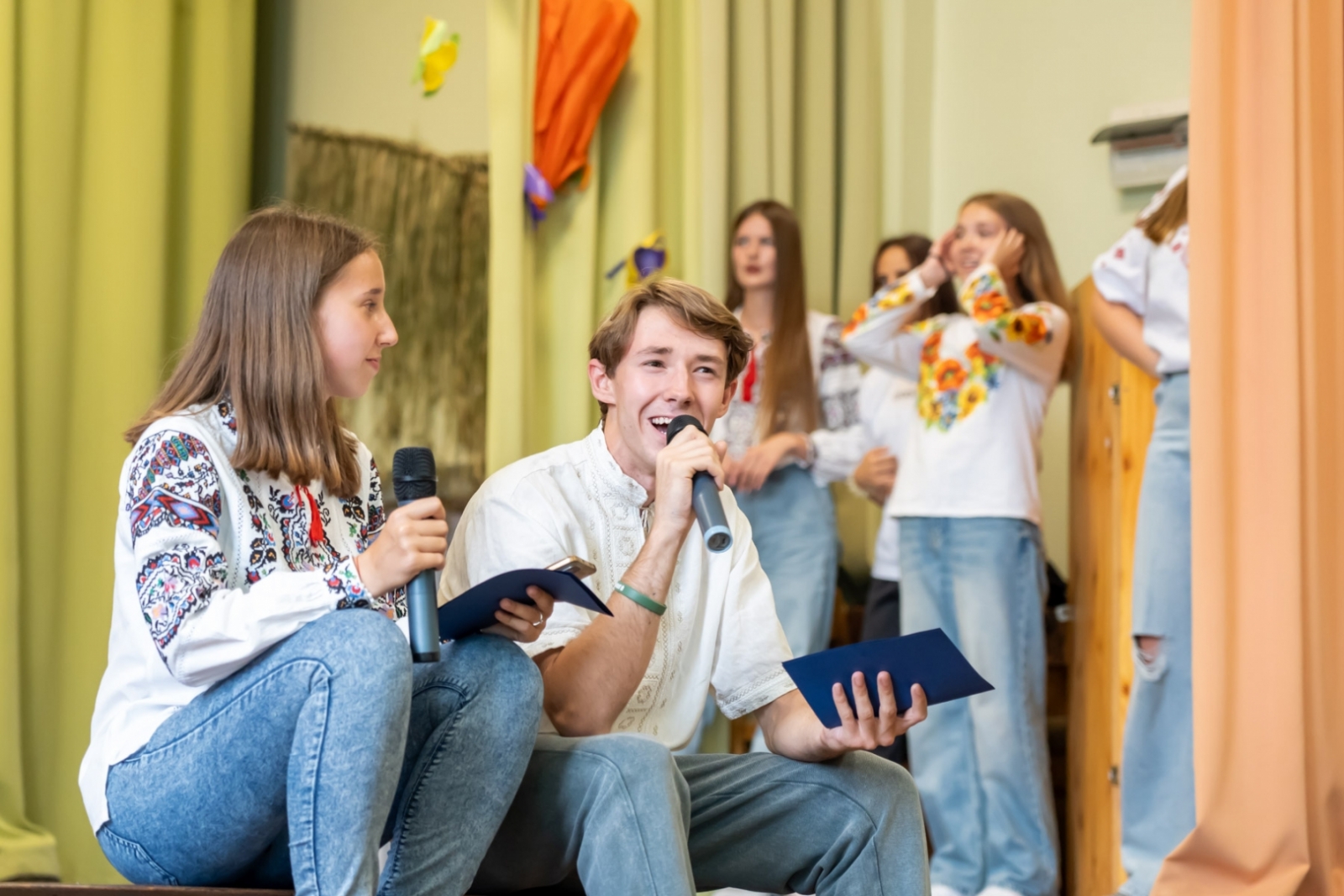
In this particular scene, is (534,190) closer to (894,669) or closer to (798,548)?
(798,548)

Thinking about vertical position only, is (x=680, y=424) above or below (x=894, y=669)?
above

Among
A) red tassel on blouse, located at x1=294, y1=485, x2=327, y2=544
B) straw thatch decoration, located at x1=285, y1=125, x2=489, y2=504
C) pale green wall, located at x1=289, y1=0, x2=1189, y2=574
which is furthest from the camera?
pale green wall, located at x1=289, y1=0, x2=1189, y2=574

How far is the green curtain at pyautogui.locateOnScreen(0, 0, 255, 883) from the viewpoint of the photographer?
2.14 meters

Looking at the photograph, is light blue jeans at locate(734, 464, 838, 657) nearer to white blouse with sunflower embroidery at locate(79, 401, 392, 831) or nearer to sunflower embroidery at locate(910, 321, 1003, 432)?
sunflower embroidery at locate(910, 321, 1003, 432)

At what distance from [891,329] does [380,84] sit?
1404 mm

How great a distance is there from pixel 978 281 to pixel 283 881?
1732 mm

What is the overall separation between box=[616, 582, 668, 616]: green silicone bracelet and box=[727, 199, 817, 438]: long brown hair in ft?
4.57

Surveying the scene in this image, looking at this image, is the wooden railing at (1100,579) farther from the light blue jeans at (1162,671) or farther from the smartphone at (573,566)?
the smartphone at (573,566)

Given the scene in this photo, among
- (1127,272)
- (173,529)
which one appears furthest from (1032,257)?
(173,529)

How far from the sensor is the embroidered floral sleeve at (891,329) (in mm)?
2586

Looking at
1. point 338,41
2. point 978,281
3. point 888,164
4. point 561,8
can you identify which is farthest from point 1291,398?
point 338,41

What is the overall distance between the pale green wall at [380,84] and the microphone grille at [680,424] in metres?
1.86

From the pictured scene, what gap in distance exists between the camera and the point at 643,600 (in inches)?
48.7

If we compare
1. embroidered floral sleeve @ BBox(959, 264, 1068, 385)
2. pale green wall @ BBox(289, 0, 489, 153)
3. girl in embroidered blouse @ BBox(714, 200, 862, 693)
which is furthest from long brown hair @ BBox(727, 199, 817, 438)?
pale green wall @ BBox(289, 0, 489, 153)
